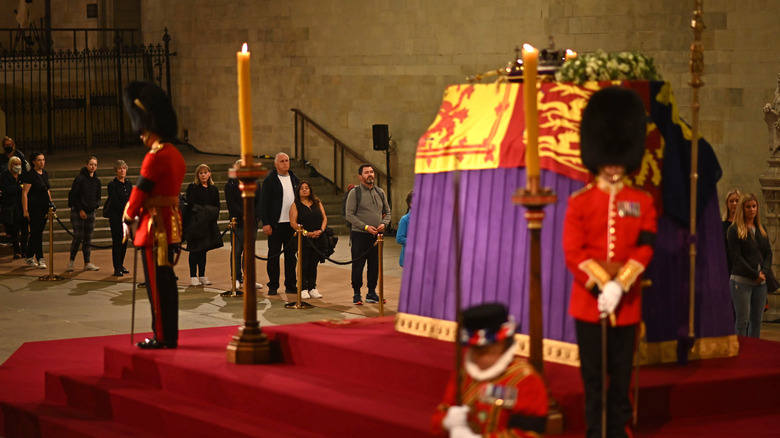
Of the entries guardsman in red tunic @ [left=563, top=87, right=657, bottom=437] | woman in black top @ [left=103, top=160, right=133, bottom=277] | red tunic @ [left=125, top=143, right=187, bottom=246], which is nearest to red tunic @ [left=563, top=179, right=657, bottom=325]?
guardsman in red tunic @ [left=563, top=87, right=657, bottom=437]

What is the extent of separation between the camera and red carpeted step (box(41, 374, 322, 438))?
6367 millimetres

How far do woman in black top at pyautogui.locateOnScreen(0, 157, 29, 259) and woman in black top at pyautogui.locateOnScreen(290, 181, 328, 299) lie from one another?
16.0ft

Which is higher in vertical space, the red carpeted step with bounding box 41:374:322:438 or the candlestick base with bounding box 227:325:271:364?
the candlestick base with bounding box 227:325:271:364

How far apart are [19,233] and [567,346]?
36.8ft

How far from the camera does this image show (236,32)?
21.2m

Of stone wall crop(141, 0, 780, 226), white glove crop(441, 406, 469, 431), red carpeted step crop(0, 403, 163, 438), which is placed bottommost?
red carpeted step crop(0, 403, 163, 438)

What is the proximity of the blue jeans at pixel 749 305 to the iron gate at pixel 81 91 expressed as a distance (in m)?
14.9

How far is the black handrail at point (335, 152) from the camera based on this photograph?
19089 millimetres

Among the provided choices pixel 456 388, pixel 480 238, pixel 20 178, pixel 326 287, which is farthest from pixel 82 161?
pixel 456 388

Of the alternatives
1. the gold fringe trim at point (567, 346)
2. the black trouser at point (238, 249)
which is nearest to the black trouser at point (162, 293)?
the gold fringe trim at point (567, 346)

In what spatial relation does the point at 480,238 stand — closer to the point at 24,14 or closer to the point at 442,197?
the point at 442,197

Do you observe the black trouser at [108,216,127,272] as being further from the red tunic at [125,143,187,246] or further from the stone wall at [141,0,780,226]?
the red tunic at [125,143,187,246]

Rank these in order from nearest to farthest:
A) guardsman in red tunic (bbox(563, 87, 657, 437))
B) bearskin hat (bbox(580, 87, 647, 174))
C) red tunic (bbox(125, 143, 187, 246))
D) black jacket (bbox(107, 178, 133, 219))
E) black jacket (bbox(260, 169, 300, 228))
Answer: guardsman in red tunic (bbox(563, 87, 657, 437)) < bearskin hat (bbox(580, 87, 647, 174)) < red tunic (bbox(125, 143, 187, 246)) < black jacket (bbox(260, 169, 300, 228)) < black jacket (bbox(107, 178, 133, 219))

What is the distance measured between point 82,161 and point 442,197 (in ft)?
Answer: 47.3
